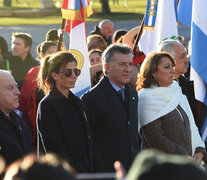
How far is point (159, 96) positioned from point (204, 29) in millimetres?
2203

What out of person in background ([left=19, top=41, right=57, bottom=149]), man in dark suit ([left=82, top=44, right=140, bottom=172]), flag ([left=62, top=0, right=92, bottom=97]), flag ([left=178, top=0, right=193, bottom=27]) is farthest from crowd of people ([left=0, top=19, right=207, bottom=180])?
flag ([left=178, top=0, right=193, bottom=27])

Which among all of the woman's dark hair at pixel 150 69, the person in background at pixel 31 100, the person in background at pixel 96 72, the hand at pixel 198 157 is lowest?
the hand at pixel 198 157

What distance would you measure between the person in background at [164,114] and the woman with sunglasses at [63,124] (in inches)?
31.8

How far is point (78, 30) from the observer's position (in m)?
5.87

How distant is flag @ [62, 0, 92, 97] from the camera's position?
5.68 meters

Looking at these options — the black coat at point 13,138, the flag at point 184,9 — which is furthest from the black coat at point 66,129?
the flag at point 184,9

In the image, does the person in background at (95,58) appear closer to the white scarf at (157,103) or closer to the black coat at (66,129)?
the white scarf at (157,103)

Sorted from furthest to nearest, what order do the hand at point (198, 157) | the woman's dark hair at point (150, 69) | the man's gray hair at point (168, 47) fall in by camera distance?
1. the man's gray hair at point (168, 47)
2. the hand at point (198, 157)
3. the woman's dark hair at point (150, 69)

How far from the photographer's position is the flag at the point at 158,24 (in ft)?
22.4

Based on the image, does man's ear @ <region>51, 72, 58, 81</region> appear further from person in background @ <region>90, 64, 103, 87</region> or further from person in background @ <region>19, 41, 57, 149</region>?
person in background @ <region>90, 64, 103, 87</region>

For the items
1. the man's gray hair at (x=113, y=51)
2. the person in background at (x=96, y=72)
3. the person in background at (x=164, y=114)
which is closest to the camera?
the man's gray hair at (x=113, y=51)

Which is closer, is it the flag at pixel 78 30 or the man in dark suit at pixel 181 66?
the man in dark suit at pixel 181 66

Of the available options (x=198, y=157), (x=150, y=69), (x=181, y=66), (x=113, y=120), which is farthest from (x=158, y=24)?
(x=113, y=120)

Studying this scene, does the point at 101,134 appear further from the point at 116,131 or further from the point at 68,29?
the point at 68,29
